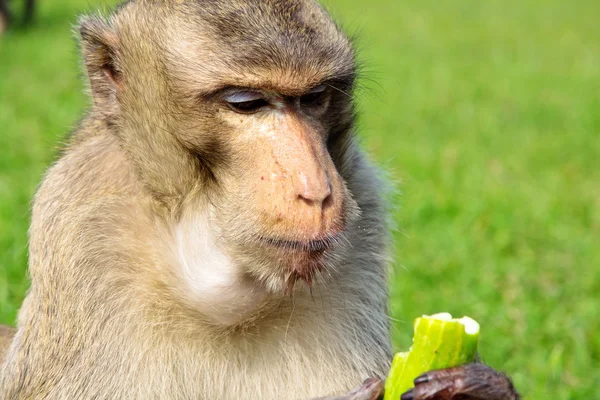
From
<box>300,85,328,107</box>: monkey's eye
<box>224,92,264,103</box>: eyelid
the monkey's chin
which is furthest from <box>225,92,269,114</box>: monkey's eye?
the monkey's chin

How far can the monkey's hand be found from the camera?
2426 mm

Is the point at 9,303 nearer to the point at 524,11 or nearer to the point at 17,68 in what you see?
the point at 17,68

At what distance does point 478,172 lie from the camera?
7.35m

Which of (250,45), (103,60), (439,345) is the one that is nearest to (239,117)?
(250,45)

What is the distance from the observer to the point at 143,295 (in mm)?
2863

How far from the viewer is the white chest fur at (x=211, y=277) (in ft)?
9.07

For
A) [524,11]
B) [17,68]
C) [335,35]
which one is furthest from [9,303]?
[524,11]

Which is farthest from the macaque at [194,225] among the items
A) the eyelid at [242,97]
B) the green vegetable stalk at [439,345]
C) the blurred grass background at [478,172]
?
the blurred grass background at [478,172]

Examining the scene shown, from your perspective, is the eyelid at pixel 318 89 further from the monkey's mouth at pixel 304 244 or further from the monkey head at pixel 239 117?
the monkey's mouth at pixel 304 244

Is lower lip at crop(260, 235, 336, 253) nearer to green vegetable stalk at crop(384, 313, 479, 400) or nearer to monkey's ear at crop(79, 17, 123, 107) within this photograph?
green vegetable stalk at crop(384, 313, 479, 400)

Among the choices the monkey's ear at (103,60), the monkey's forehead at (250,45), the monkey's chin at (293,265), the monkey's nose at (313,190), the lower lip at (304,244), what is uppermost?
the monkey's forehead at (250,45)

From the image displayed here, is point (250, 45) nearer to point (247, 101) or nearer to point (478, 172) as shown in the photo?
point (247, 101)

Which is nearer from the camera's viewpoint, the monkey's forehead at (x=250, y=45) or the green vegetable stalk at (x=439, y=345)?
the green vegetable stalk at (x=439, y=345)

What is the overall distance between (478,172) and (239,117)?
16.4 feet
